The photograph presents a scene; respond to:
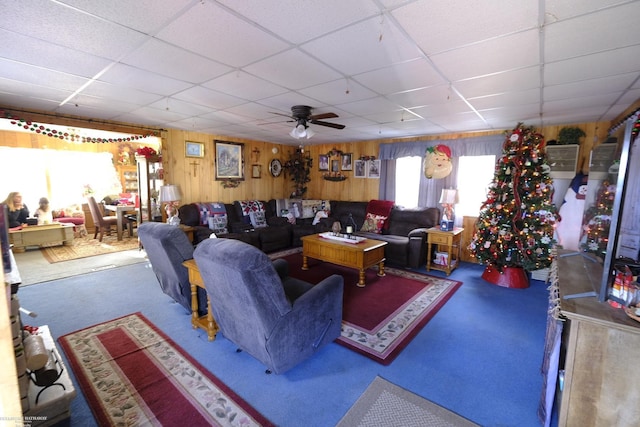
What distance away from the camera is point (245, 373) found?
2041 mm

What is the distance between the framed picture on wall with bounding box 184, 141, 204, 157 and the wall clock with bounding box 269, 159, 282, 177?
5.66 feet

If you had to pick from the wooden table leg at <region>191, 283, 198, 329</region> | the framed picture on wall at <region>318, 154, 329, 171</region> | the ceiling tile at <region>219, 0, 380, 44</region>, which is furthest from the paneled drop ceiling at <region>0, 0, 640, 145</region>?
the framed picture on wall at <region>318, 154, 329, 171</region>

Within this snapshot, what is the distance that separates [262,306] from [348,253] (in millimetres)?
2155

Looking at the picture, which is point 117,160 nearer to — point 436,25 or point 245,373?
point 245,373

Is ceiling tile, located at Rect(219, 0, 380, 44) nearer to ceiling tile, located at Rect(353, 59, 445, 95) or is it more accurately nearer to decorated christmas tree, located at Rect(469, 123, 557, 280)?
ceiling tile, located at Rect(353, 59, 445, 95)

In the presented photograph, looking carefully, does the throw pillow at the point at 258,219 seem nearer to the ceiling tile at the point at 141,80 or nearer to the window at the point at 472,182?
the ceiling tile at the point at 141,80

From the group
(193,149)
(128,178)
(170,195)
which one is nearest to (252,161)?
(193,149)

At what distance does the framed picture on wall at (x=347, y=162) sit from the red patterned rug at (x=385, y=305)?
2.64 meters

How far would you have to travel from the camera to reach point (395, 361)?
2191 mm

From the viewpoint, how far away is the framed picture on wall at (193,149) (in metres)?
5.21

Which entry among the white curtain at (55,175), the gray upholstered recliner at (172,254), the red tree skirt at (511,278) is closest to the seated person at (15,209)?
the white curtain at (55,175)

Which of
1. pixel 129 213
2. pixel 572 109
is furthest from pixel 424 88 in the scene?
pixel 129 213

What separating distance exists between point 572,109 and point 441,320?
2866 millimetres

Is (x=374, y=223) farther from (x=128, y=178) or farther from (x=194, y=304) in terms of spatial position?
(x=128, y=178)
